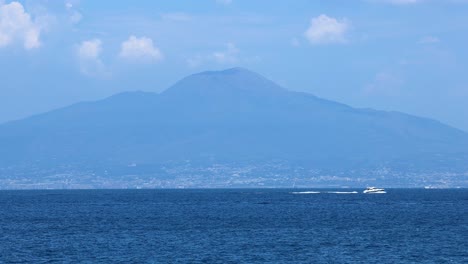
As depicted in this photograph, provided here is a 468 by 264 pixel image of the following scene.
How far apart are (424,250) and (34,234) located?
43276 millimetres

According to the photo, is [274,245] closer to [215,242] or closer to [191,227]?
[215,242]

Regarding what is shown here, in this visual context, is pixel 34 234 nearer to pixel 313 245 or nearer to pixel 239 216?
pixel 313 245

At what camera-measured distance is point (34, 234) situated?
107188mm

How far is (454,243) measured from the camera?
94625 millimetres

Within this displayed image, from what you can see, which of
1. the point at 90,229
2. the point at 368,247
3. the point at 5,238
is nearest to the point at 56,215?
the point at 90,229

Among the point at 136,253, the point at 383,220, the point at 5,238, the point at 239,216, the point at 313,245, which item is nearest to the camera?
the point at 136,253

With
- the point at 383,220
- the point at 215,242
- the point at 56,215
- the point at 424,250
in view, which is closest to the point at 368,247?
the point at 424,250

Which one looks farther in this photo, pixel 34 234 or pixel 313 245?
pixel 34 234

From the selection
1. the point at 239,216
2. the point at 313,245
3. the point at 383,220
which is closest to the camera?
the point at 313,245

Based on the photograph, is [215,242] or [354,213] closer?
[215,242]

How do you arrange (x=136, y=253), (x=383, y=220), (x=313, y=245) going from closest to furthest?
(x=136, y=253) → (x=313, y=245) → (x=383, y=220)

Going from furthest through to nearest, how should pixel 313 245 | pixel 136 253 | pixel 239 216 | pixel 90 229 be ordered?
1. pixel 239 216
2. pixel 90 229
3. pixel 313 245
4. pixel 136 253

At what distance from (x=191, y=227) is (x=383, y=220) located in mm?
27987

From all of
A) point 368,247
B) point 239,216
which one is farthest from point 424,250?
point 239,216
